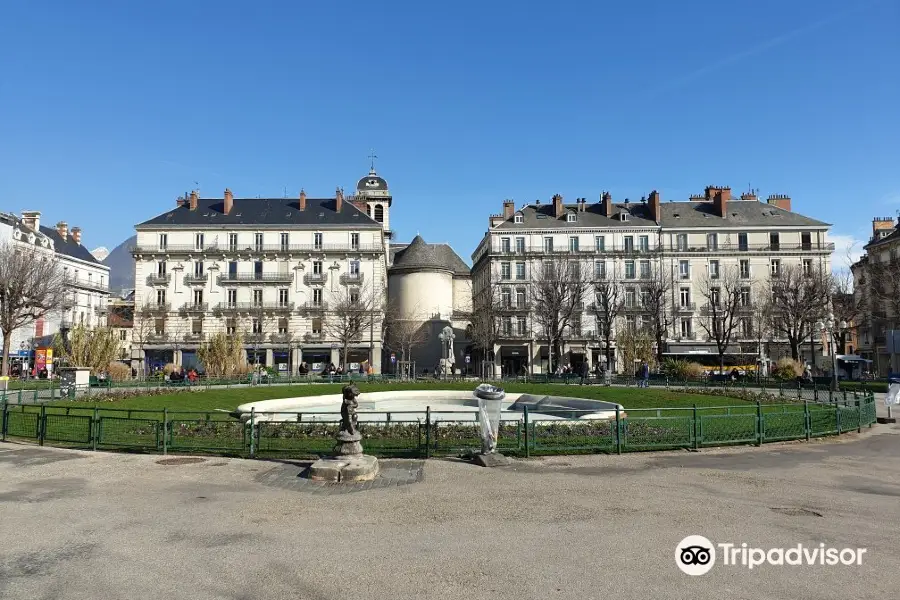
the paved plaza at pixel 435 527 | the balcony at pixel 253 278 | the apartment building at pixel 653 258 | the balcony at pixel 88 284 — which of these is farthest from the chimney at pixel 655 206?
the balcony at pixel 88 284

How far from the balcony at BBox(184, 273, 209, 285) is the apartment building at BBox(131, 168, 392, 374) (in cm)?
9

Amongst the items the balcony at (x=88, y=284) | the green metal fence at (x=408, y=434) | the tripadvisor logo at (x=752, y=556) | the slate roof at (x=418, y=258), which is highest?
the slate roof at (x=418, y=258)

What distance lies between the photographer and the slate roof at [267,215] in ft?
178

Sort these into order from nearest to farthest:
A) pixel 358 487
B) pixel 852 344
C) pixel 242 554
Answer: pixel 242 554, pixel 358 487, pixel 852 344

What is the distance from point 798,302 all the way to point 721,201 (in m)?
15.1

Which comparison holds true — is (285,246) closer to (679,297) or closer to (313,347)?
(313,347)

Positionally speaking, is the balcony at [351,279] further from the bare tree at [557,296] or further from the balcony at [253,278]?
the bare tree at [557,296]

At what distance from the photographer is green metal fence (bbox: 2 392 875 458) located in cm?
1306

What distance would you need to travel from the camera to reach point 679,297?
5381 cm

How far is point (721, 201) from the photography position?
181 feet

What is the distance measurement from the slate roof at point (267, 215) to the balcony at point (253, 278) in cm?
494

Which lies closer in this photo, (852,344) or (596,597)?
(596,597)

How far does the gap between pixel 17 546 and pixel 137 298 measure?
5250 centimetres

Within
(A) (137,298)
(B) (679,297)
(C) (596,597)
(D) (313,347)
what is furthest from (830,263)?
(A) (137,298)
